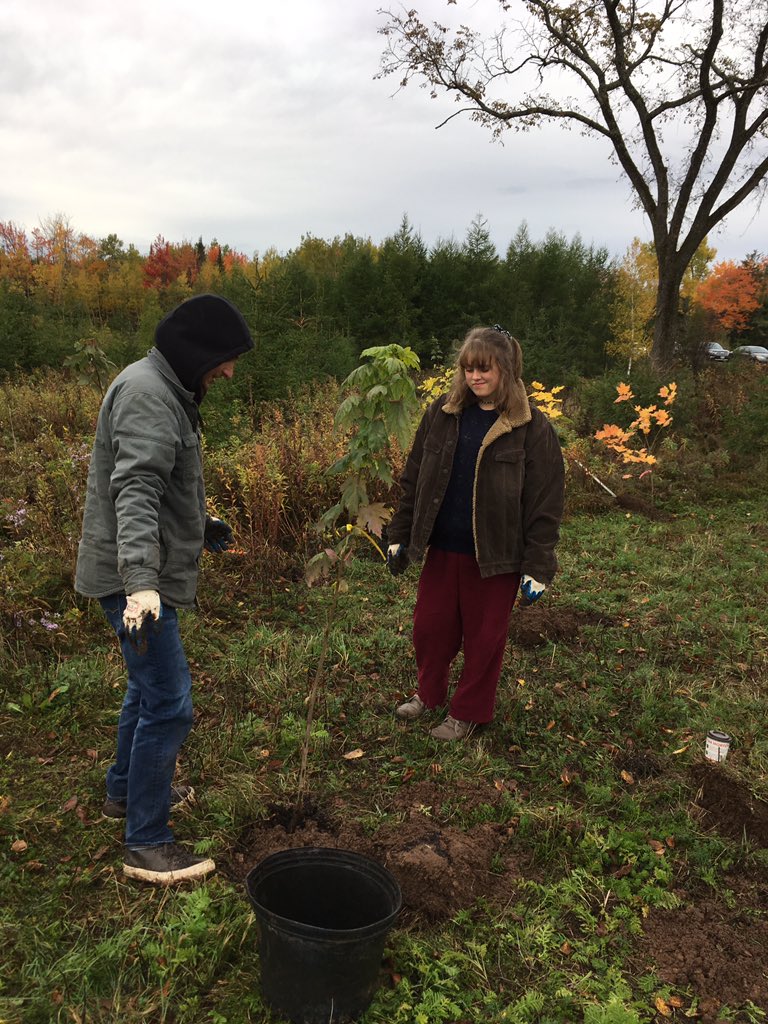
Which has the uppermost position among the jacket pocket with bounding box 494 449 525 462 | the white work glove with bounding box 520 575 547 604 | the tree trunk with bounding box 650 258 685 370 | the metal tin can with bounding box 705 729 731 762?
the tree trunk with bounding box 650 258 685 370

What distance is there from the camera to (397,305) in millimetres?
22984

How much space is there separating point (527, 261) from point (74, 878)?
27216mm

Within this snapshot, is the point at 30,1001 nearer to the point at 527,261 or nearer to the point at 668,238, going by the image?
the point at 668,238

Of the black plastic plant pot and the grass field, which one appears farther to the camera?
the grass field

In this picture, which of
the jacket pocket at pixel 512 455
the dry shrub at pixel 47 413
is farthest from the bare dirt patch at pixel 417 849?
Result: the dry shrub at pixel 47 413

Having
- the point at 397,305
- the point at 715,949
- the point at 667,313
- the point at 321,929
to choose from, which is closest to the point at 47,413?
the point at 321,929

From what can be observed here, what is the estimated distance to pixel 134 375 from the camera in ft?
7.52

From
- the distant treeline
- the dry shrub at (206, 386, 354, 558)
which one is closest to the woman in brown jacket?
the dry shrub at (206, 386, 354, 558)

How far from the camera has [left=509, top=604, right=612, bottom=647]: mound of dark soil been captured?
4859 mm

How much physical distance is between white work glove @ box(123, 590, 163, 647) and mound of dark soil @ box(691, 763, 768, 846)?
2.51 meters

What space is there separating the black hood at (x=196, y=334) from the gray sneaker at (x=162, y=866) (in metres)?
A: 1.67

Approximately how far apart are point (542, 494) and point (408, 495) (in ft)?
2.30

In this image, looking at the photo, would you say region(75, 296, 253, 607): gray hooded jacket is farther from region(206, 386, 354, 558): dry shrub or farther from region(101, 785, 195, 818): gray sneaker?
region(206, 386, 354, 558): dry shrub

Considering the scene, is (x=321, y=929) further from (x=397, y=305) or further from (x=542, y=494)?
(x=397, y=305)
